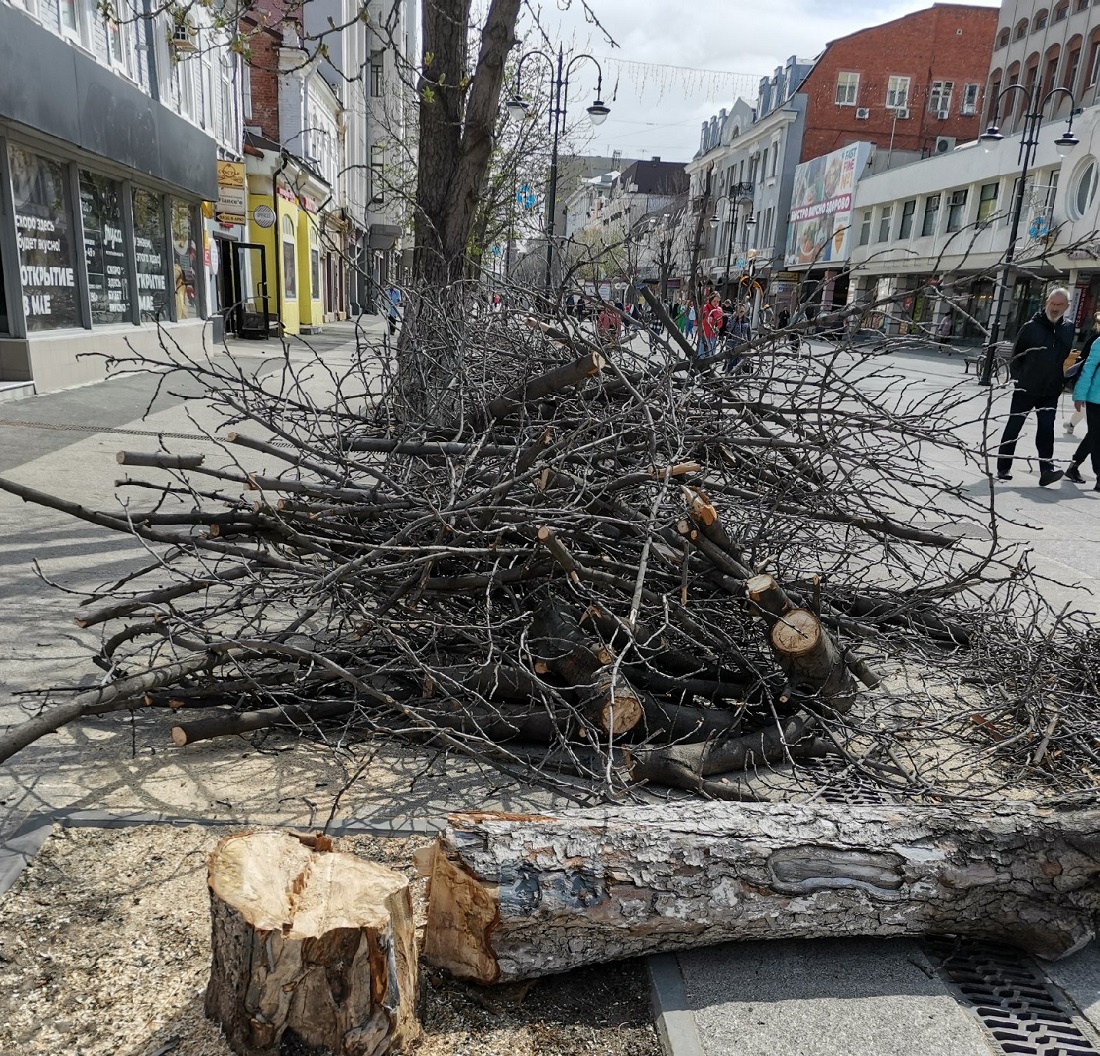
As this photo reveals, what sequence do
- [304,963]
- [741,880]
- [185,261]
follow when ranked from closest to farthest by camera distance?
[304,963]
[741,880]
[185,261]

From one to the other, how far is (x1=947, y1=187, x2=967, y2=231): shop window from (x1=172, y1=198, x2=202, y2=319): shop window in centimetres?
3269

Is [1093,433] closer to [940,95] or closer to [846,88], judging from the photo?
[846,88]

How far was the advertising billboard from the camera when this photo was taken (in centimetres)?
4825

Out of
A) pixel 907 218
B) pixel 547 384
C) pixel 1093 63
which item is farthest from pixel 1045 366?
pixel 907 218

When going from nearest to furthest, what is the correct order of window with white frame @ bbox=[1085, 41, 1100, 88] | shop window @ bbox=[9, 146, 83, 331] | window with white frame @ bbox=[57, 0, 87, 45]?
shop window @ bbox=[9, 146, 83, 331]
window with white frame @ bbox=[57, 0, 87, 45]
window with white frame @ bbox=[1085, 41, 1100, 88]

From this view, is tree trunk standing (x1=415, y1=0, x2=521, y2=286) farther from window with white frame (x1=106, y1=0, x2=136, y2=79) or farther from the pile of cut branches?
window with white frame (x1=106, y1=0, x2=136, y2=79)

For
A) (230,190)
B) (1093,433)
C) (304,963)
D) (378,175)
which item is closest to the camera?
(304,963)

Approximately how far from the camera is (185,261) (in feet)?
59.2

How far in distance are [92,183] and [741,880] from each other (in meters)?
14.3

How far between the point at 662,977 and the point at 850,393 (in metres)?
3.16

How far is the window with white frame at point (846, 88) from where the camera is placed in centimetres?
5662

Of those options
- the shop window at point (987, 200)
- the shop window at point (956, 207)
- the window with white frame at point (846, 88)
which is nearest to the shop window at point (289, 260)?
the shop window at point (987, 200)

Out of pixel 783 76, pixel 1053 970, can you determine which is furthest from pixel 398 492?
pixel 783 76

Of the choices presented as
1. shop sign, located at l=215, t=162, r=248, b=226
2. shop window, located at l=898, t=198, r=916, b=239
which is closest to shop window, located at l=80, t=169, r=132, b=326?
shop sign, located at l=215, t=162, r=248, b=226
